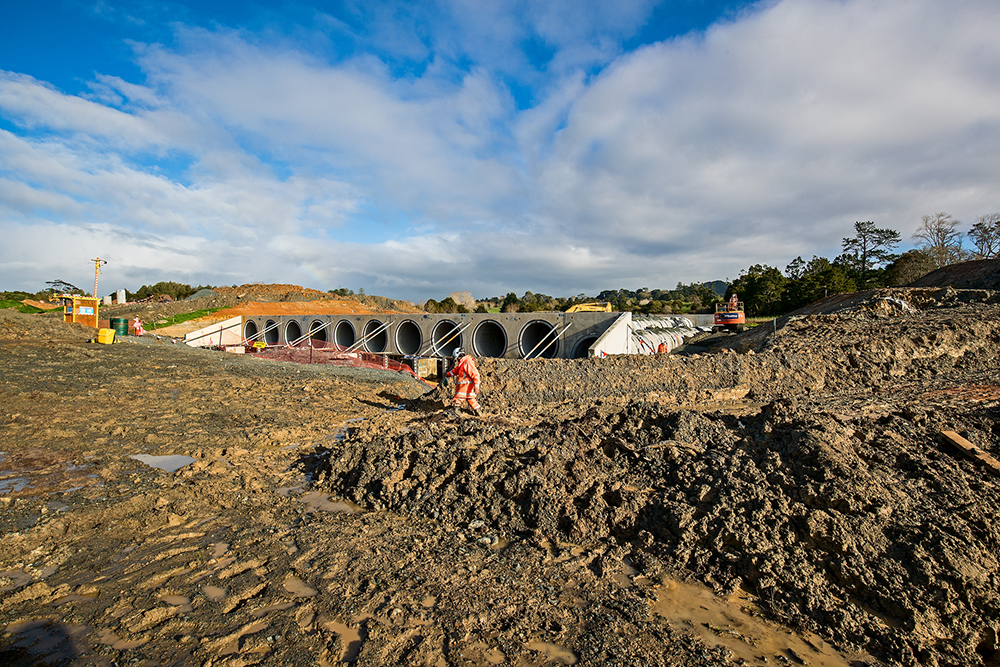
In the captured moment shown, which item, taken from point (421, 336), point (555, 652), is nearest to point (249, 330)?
point (421, 336)

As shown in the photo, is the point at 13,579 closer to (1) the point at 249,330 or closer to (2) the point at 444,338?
(2) the point at 444,338

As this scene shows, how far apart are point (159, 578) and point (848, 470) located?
549cm

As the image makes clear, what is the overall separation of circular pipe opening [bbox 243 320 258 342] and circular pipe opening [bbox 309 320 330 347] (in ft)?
16.0

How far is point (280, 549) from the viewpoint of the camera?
3.79 metres

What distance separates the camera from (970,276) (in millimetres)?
22609

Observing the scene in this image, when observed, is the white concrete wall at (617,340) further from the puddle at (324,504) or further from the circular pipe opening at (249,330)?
the circular pipe opening at (249,330)

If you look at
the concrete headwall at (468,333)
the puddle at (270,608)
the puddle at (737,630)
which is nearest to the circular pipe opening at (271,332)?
the concrete headwall at (468,333)

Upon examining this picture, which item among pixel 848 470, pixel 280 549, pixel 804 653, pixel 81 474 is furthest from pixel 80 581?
pixel 848 470

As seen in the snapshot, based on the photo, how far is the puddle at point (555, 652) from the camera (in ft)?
8.46

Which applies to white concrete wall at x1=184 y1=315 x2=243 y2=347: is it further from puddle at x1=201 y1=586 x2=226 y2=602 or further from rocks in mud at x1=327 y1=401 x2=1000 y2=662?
puddle at x1=201 y1=586 x2=226 y2=602

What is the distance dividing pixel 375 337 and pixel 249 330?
36.9 feet

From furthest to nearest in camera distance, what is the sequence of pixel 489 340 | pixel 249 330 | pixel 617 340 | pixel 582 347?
pixel 249 330, pixel 489 340, pixel 582 347, pixel 617 340

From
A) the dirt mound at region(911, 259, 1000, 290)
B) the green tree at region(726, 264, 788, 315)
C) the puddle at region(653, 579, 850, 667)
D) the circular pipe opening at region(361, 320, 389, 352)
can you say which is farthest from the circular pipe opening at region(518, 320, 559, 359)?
the green tree at region(726, 264, 788, 315)

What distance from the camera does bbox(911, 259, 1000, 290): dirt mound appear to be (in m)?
20.2
